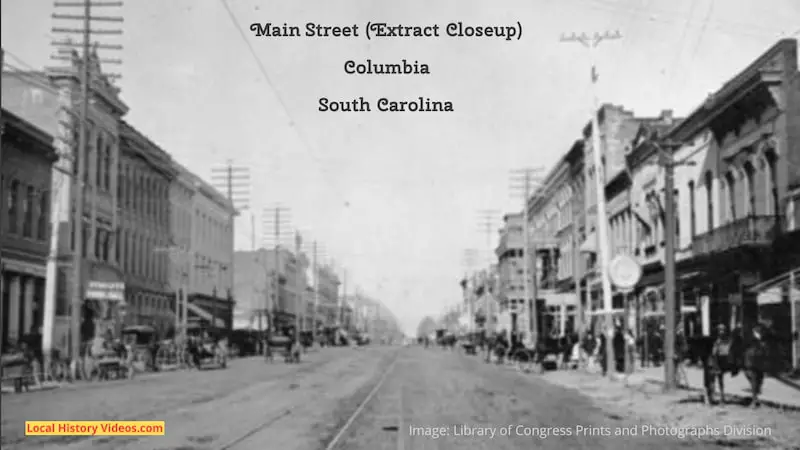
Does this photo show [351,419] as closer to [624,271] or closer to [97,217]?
[624,271]

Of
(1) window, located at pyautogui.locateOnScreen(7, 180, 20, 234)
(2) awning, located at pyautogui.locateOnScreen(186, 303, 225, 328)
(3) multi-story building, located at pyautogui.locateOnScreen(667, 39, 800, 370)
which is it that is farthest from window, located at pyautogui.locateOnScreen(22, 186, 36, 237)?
(2) awning, located at pyautogui.locateOnScreen(186, 303, 225, 328)

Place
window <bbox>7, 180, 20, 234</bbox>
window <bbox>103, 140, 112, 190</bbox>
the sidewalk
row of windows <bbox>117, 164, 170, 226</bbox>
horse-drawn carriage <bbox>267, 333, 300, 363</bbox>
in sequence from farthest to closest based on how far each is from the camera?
row of windows <bbox>117, 164, 170, 226</bbox> < window <bbox>103, 140, 112, 190</bbox> < horse-drawn carriage <bbox>267, 333, 300, 363</bbox> < window <bbox>7, 180, 20, 234</bbox> < the sidewalk

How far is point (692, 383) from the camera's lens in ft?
103

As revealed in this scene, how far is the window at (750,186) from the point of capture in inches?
1403

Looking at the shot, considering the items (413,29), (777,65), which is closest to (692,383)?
(777,65)

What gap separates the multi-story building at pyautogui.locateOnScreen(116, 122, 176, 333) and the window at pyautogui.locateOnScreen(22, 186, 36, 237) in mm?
14588

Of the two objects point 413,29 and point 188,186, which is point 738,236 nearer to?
point 413,29

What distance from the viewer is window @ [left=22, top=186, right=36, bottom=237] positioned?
42250 millimetres

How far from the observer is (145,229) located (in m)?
63.9

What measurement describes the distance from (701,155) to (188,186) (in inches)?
1698

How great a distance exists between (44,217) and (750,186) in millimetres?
29010

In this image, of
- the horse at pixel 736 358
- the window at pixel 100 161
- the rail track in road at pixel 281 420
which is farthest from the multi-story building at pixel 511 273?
the rail track in road at pixel 281 420

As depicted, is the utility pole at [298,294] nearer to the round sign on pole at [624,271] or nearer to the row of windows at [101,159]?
the row of windows at [101,159]

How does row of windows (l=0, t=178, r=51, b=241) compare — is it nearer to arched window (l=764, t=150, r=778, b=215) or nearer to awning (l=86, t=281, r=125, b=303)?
awning (l=86, t=281, r=125, b=303)
